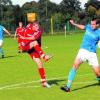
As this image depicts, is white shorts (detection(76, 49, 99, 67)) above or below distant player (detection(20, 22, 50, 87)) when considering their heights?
below

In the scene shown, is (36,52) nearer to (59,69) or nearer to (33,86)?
(33,86)

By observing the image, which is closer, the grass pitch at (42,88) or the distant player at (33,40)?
the grass pitch at (42,88)

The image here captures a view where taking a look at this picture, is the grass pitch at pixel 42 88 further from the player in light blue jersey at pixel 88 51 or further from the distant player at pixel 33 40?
the distant player at pixel 33 40

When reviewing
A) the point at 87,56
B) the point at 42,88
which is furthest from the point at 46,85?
the point at 87,56

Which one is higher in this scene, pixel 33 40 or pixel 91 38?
pixel 91 38

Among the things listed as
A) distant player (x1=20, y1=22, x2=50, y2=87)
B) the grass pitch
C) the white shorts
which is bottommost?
the grass pitch

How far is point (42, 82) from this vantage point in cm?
1412

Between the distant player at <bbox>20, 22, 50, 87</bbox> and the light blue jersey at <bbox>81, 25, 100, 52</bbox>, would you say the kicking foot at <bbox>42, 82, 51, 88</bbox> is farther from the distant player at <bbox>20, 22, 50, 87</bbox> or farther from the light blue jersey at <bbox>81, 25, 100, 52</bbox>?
the light blue jersey at <bbox>81, 25, 100, 52</bbox>

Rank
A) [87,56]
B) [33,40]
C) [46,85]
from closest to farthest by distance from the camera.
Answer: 1. [87,56]
2. [33,40]
3. [46,85]

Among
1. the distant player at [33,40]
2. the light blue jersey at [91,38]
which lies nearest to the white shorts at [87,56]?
the light blue jersey at [91,38]

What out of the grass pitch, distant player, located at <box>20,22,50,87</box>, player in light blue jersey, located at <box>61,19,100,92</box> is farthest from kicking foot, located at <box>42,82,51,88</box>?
player in light blue jersey, located at <box>61,19,100,92</box>

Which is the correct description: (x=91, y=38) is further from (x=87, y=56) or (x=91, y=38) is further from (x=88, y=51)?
(x=87, y=56)

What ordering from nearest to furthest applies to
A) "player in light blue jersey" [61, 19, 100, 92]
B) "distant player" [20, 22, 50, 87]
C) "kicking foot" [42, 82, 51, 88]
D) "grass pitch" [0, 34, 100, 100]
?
"grass pitch" [0, 34, 100, 100]
"player in light blue jersey" [61, 19, 100, 92]
"distant player" [20, 22, 50, 87]
"kicking foot" [42, 82, 51, 88]

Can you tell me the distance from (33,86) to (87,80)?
2090mm
